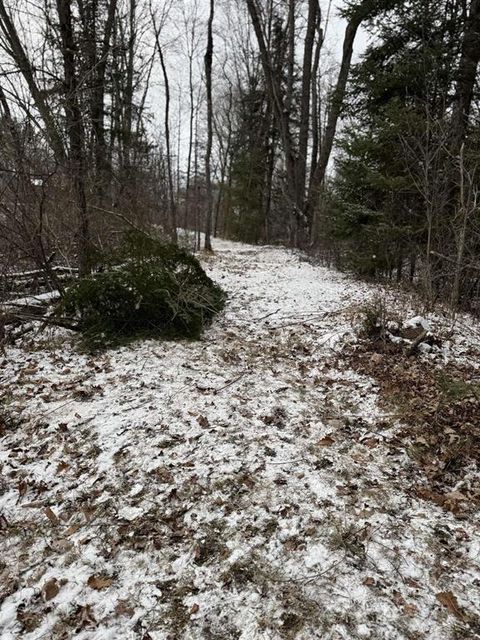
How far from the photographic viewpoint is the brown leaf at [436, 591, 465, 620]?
2.12 metres

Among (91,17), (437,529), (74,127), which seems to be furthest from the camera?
(91,17)


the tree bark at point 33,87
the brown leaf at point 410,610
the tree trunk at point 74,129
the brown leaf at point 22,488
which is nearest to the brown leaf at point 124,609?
the brown leaf at point 22,488

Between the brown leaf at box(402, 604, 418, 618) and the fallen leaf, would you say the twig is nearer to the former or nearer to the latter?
the fallen leaf

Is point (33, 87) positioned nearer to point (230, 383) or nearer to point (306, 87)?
point (230, 383)

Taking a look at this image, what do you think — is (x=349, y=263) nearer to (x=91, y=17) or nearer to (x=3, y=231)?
(x=3, y=231)

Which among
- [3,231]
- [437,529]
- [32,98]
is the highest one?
[32,98]

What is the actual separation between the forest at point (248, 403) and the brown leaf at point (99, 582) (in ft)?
0.05

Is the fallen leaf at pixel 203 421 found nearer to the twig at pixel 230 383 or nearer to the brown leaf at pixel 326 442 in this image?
the twig at pixel 230 383

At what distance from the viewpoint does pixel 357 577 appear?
91.8 inches

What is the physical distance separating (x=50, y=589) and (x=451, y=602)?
7.78 ft

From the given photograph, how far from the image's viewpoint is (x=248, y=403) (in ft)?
13.7

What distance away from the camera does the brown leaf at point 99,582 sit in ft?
7.57

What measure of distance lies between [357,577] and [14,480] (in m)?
2.73

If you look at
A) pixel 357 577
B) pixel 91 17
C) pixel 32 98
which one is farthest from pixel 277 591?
pixel 91 17
